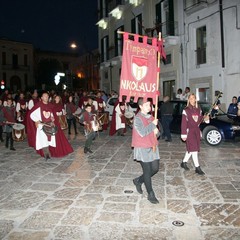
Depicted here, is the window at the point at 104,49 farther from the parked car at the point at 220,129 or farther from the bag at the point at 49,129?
the bag at the point at 49,129

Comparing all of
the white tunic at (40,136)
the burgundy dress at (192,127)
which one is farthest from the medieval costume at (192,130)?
the white tunic at (40,136)

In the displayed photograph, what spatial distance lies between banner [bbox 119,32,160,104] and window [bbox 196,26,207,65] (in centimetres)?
1359

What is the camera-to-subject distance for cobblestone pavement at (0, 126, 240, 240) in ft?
14.3

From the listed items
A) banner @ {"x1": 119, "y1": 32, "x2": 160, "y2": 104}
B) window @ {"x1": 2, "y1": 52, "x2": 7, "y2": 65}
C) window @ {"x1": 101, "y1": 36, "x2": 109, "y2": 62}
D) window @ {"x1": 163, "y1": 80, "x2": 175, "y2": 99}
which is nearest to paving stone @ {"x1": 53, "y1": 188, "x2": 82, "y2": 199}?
banner @ {"x1": 119, "y1": 32, "x2": 160, "y2": 104}

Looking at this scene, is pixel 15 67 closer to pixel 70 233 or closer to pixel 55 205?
pixel 55 205

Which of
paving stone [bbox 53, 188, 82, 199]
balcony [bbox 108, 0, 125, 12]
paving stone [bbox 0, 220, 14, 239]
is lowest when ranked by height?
paving stone [bbox 0, 220, 14, 239]

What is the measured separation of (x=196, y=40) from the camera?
62.3 feet

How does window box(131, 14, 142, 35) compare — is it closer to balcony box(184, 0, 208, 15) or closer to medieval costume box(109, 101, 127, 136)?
balcony box(184, 0, 208, 15)

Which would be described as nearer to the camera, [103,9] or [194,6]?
[194,6]

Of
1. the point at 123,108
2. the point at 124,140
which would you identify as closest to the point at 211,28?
the point at 123,108

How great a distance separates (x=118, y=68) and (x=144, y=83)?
2319 cm

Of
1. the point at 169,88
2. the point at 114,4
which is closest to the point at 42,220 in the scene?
the point at 169,88

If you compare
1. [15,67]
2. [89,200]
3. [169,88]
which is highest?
[15,67]

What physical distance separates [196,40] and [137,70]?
48.4 feet
